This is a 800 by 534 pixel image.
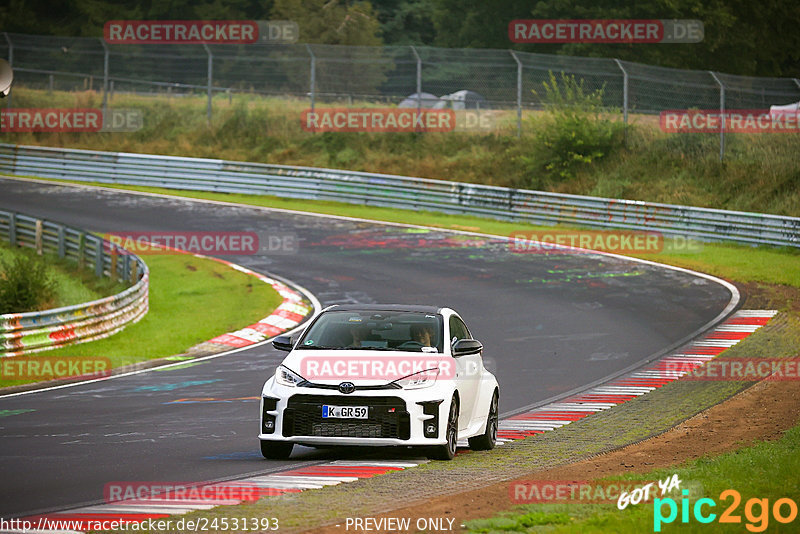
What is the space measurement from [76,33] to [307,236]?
4605 centimetres

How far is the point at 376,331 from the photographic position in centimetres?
1152

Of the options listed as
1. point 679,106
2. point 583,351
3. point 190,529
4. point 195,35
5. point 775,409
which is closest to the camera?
point 190,529

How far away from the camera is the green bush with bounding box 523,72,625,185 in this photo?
40.3 m

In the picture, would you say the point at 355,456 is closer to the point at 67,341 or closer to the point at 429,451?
the point at 429,451

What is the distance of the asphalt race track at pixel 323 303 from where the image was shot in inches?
419

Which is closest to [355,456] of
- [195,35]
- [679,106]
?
[679,106]

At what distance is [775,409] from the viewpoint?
1394cm

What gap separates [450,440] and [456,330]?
1705mm
